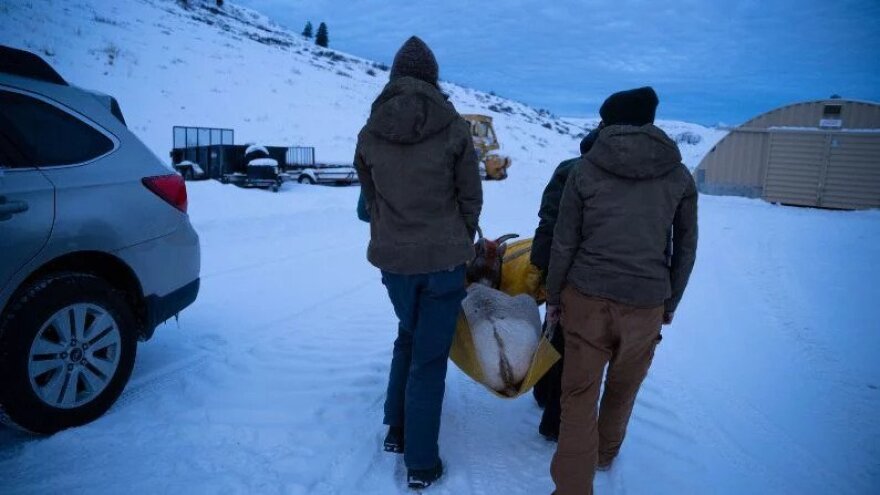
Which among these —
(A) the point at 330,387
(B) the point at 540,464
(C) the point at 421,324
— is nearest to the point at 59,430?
(A) the point at 330,387

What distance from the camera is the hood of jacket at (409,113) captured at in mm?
2457

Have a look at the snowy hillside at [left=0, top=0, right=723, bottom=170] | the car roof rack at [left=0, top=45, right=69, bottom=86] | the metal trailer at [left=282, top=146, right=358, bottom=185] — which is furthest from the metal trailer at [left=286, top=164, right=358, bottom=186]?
the car roof rack at [left=0, top=45, right=69, bottom=86]

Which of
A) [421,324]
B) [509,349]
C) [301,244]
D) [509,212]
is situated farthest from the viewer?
[509,212]

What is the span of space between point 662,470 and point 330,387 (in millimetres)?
2321

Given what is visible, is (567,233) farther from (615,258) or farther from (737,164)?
(737,164)

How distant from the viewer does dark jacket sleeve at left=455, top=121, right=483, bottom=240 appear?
259 centimetres

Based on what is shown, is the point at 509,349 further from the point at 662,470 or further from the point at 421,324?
the point at 662,470

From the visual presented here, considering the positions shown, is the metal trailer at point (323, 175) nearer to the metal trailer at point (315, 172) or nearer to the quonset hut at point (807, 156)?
the metal trailer at point (315, 172)

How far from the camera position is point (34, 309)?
2.75 meters

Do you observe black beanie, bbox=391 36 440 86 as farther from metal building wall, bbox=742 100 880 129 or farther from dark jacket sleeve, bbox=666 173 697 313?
metal building wall, bbox=742 100 880 129

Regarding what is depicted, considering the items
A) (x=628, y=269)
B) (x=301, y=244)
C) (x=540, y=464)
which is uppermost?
(x=628, y=269)

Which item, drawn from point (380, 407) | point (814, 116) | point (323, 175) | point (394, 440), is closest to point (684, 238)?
point (394, 440)

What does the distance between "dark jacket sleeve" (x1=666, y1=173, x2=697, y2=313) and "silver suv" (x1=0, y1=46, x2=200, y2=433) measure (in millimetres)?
3277

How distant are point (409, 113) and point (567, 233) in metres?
1.00
